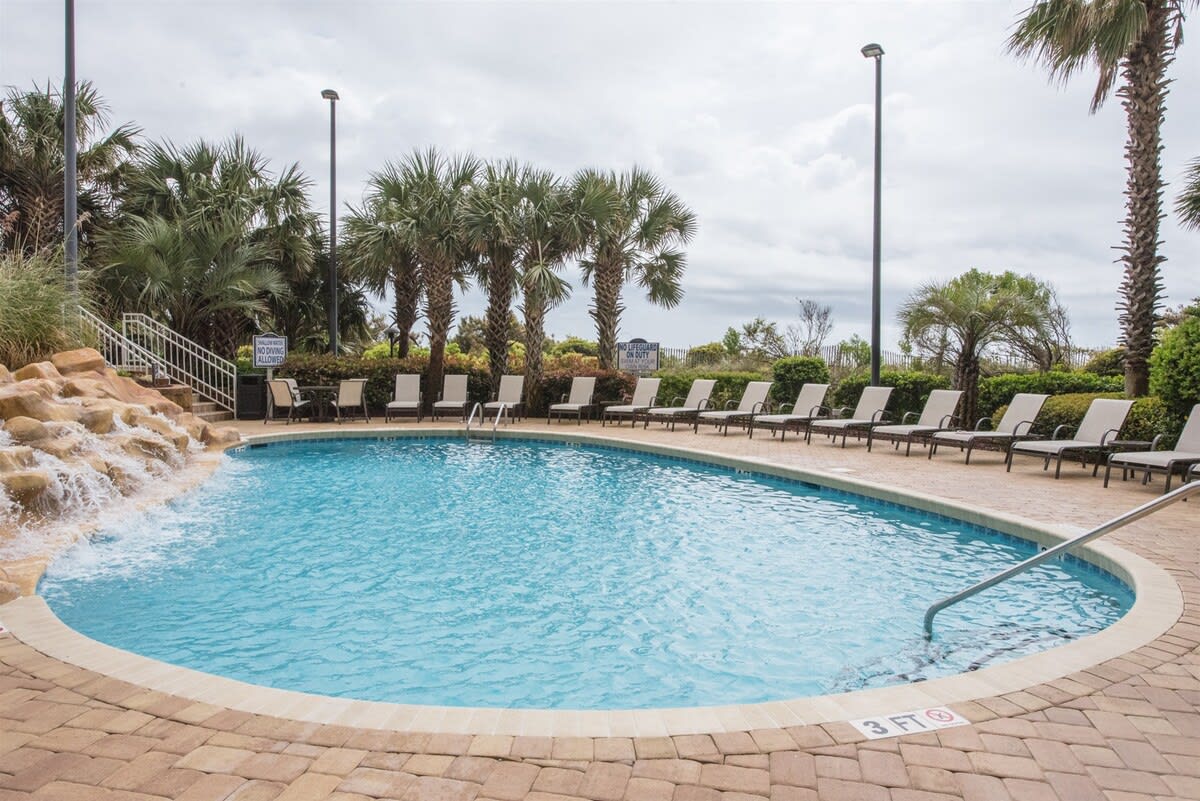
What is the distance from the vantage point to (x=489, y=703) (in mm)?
3512

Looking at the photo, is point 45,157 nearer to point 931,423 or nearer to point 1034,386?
point 931,423

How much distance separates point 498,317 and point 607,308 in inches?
101

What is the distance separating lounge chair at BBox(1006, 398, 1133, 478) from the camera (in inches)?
355

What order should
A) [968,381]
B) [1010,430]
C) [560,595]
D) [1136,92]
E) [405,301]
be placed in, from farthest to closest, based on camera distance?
[405,301] < [968,381] < [1136,92] < [1010,430] < [560,595]

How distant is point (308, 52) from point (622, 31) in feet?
24.4

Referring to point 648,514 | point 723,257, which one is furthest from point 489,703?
point 723,257

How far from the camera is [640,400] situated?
1551 cm

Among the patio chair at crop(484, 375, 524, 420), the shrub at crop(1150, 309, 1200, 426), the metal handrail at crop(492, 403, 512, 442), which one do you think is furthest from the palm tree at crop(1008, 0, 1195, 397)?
the patio chair at crop(484, 375, 524, 420)

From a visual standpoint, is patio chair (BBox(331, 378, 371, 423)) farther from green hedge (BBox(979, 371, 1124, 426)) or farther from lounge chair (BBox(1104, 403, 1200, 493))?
lounge chair (BBox(1104, 403, 1200, 493))

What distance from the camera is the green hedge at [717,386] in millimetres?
16750

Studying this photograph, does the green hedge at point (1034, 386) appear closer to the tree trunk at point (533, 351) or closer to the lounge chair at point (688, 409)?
the lounge chair at point (688, 409)

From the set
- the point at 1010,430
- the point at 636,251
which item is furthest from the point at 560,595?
the point at 636,251

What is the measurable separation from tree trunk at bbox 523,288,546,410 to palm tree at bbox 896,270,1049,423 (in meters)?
7.51

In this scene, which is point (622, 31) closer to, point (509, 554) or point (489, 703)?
point (509, 554)
